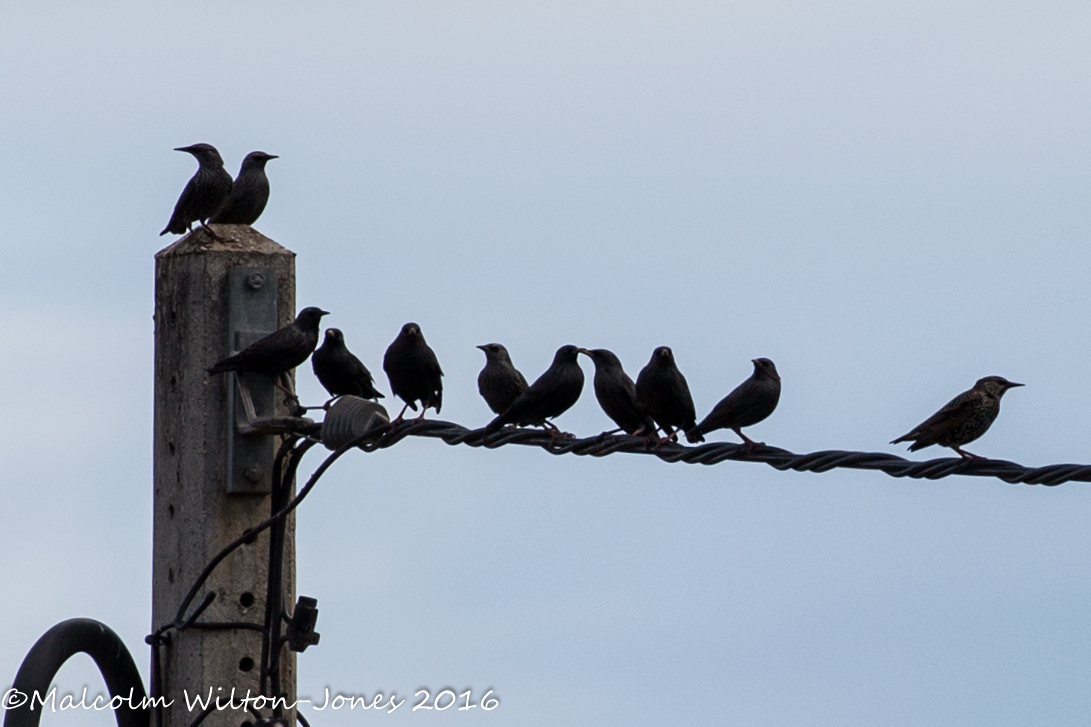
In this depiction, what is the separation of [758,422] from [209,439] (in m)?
2.12

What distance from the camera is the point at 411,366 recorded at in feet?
29.3

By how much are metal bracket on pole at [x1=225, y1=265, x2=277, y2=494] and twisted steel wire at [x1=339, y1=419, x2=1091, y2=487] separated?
37 centimetres

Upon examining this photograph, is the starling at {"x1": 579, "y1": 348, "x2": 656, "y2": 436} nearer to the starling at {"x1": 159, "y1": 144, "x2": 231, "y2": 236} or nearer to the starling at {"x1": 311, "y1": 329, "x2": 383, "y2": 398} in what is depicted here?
the starling at {"x1": 311, "y1": 329, "x2": 383, "y2": 398}

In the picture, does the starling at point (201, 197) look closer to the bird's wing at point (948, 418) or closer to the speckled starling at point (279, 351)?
the speckled starling at point (279, 351)

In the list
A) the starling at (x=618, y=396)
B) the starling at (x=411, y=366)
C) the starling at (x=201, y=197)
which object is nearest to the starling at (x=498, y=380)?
the starling at (x=411, y=366)

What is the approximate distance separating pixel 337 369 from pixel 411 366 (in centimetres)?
56

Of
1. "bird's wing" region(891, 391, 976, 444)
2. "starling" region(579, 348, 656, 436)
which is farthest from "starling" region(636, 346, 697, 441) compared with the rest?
"bird's wing" region(891, 391, 976, 444)

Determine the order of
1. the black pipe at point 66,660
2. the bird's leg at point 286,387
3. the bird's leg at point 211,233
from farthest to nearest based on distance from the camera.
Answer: the bird's leg at point 211,233 → the bird's leg at point 286,387 → the black pipe at point 66,660

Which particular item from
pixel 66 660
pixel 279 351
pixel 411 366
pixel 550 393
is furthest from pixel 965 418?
pixel 66 660

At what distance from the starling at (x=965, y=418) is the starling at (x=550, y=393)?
1.58 metres

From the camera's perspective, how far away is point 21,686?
6.94m

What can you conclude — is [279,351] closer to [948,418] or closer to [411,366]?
[411,366]

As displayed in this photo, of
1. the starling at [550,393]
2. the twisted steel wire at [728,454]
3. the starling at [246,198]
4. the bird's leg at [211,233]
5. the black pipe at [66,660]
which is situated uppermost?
the starling at [246,198]

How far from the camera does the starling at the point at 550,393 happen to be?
26.0 ft
